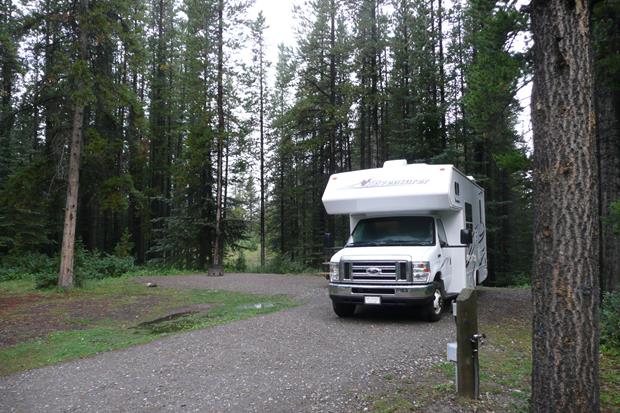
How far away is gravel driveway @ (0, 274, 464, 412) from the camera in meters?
4.98

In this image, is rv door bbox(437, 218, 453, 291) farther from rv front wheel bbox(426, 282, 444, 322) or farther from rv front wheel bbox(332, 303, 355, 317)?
rv front wheel bbox(332, 303, 355, 317)

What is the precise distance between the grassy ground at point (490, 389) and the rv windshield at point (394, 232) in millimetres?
3245

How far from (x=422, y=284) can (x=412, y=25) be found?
1877 cm

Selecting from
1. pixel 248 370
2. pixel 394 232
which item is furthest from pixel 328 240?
pixel 248 370

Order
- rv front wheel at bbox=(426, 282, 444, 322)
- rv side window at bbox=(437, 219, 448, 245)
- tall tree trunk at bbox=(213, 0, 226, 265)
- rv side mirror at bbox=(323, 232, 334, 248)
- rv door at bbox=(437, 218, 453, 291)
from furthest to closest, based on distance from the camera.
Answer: tall tree trunk at bbox=(213, 0, 226, 265) → rv side mirror at bbox=(323, 232, 334, 248) → rv side window at bbox=(437, 219, 448, 245) → rv door at bbox=(437, 218, 453, 291) → rv front wheel at bbox=(426, 282, 444, 322)

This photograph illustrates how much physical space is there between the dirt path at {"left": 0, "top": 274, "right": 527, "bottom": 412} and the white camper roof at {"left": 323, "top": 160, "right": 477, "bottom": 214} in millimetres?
2561

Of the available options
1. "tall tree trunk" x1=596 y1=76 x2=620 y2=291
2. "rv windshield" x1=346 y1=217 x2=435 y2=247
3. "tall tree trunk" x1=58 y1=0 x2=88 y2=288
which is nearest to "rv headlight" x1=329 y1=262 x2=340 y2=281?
"rv windshield" x1=346 y1=217 x2=435 y2=247

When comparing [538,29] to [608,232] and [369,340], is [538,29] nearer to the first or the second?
[369,340]

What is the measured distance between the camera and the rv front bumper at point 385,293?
869 cm

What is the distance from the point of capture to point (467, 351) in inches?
183

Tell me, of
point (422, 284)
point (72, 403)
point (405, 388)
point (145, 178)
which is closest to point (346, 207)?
point (422, 284)

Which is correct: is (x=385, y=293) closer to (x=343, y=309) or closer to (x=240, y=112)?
(x=343, y=309)

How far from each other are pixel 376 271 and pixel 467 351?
4364 millimetres

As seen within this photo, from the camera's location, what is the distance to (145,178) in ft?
102
